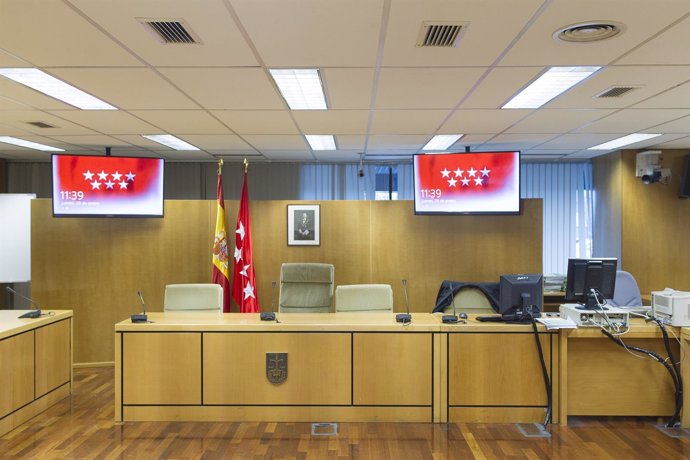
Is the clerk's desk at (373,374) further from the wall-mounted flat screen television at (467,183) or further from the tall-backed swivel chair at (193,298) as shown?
the wall-mounted flat screen television at (467,183)

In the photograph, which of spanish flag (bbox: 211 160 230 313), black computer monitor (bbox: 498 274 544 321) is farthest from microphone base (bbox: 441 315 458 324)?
spanish flag (bbox: 211 160 230 313)

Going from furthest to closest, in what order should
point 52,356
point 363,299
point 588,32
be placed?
1. point 363,299
2. point 52,356
3. point 588,32

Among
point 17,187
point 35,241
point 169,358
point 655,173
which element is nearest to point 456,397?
point 169,358

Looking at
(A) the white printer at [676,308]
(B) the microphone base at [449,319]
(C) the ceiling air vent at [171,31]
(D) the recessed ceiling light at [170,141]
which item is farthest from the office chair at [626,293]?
(D) the recessed ceiling light at [170,141]

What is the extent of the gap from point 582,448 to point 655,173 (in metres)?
4.86

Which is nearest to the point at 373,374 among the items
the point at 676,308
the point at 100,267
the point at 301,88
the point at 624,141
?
the point at 301,88

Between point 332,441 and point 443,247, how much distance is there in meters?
3.56

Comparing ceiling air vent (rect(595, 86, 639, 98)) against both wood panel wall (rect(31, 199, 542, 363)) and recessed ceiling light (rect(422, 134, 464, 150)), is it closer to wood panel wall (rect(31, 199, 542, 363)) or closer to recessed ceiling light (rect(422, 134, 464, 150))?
recessed ceiling light (rect(422, 134, 464, 150))

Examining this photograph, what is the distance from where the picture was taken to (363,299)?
17.3 ft

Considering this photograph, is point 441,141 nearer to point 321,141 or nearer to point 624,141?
point 321,141

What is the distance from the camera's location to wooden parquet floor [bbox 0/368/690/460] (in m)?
3.74

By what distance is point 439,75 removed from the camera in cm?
365

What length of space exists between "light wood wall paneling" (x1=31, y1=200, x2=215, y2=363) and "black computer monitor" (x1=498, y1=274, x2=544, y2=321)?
13.3ft

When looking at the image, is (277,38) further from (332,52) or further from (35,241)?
(35,241)
